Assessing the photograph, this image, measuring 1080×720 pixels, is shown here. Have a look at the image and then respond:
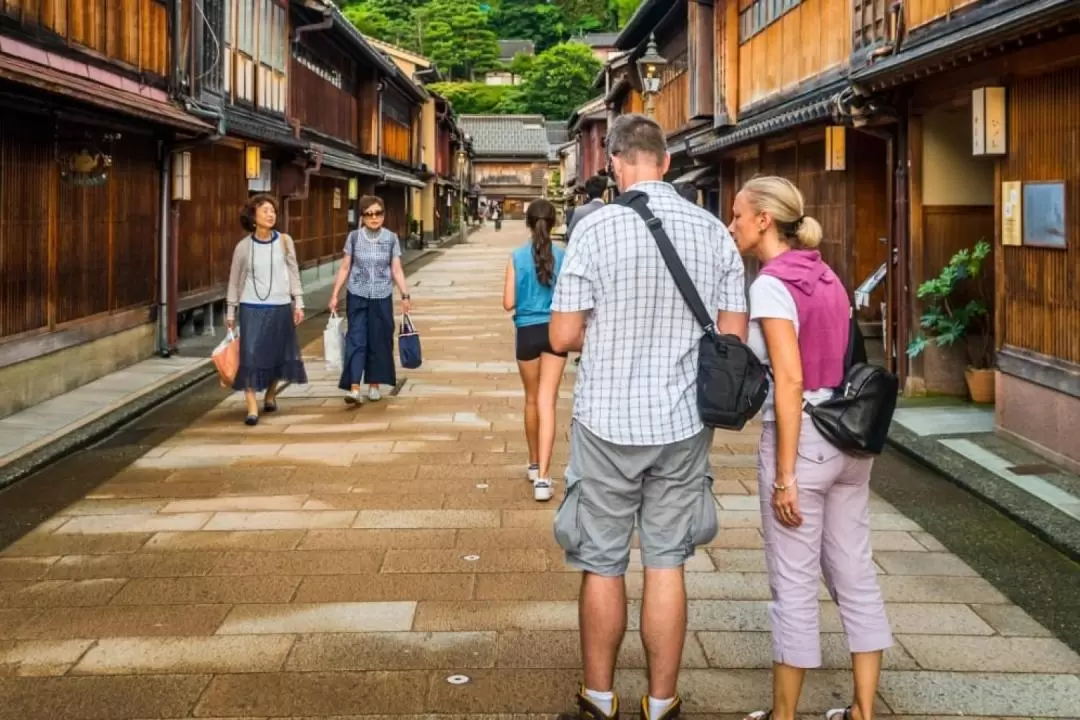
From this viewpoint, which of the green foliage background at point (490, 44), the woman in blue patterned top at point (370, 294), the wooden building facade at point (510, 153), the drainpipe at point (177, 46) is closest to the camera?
the woman in blue patterned top at point (370, 294)

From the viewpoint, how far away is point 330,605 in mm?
5613

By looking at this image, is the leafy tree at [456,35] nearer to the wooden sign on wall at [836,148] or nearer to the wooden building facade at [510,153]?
the wooden building facade at [510,153]

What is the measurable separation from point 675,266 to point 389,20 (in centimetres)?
9293

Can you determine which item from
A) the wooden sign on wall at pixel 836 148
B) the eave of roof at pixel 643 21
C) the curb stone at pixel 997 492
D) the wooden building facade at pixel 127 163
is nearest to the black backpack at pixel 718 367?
the curb stone at pixel 997 492

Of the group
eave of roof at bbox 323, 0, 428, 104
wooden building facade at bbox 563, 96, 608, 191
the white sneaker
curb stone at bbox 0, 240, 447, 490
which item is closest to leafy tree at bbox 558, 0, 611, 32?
wooden building facade at bbox 563, 96, 608, 191

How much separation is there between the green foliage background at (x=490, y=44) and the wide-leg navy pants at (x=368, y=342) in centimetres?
7878

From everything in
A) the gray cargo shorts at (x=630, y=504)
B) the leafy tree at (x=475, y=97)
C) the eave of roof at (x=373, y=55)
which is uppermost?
the leafy tree at (x=475, y=97)

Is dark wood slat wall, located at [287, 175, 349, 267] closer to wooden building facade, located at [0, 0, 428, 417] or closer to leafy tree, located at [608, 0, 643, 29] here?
wooden building facade, located at [0, 0, 428, 417]

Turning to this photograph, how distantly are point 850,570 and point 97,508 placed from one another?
5263 mm

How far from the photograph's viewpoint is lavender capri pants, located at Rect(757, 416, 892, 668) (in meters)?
4.07

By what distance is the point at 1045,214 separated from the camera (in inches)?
340

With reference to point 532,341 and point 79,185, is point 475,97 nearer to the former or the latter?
point 79,185

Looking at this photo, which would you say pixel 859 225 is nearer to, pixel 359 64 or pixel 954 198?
pixel 954 198

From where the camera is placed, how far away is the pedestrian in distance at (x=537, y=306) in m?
7.61
